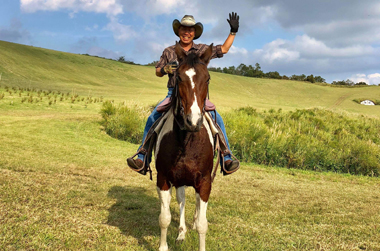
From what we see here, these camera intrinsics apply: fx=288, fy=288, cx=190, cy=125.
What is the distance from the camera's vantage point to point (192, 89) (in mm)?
3115

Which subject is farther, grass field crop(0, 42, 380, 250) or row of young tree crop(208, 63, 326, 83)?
row of young tree crop(208, 63, 326, 83)

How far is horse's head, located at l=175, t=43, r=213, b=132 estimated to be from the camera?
3.01 meters

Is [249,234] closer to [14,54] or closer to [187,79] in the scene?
Answer: [187,79]

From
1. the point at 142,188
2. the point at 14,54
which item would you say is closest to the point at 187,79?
the point at 142,188

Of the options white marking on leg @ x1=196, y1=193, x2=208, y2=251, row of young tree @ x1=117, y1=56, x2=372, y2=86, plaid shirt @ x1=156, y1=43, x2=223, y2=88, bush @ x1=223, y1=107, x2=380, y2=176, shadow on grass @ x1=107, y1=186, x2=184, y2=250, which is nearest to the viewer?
white marking on leg @ x1=196, y1=193, x2=208, y2=251

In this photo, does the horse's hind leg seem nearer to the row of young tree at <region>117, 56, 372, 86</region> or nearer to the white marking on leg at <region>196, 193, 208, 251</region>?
the white marking on leg at <region>196, 193, 208, 251</region>

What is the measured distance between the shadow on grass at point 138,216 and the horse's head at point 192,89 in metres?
2.76

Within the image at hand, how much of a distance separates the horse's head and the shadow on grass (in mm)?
2763

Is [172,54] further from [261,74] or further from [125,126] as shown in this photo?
[261,74]

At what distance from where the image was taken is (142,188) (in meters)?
8.09

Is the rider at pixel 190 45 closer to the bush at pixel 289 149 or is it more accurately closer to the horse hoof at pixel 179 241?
the horse hoof at pixel 179 241

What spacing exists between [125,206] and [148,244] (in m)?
1.82

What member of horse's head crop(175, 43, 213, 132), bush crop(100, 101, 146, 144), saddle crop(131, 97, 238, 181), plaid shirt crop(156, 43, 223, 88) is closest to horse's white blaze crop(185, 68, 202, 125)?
horse's head crop(175, 43, 213, 132)

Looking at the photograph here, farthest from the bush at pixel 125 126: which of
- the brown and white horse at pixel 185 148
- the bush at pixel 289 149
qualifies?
the brown and white horse at pixel 185 148
